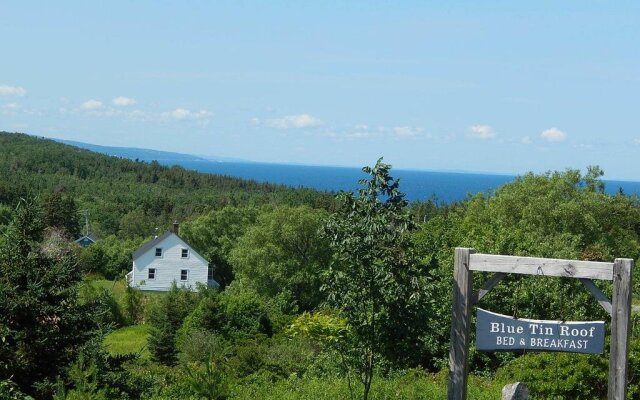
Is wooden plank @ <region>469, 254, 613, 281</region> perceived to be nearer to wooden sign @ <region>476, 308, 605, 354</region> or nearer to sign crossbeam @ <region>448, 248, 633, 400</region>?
sign crossbeam @ <region>448, 248, 633, 400</region>

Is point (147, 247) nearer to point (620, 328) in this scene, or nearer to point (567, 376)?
point (567, 376)

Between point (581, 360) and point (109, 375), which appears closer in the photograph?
point (109, 375)

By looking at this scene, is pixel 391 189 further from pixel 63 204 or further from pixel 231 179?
pixel 231 179

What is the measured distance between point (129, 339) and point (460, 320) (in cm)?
3125

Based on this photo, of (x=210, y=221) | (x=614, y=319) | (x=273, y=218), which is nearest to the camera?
(x=614, y=319)

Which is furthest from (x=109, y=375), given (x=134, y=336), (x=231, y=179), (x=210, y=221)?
(x=231, y=179)

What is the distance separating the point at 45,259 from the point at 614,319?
25.2ft

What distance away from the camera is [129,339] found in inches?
1506

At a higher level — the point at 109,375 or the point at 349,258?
the point at 349,258

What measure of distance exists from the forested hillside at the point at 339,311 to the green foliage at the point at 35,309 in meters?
0.02

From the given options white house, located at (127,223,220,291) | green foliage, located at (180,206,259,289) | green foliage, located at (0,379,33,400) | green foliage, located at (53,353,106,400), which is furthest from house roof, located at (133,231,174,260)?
green foliage, located at (53,353,106,400)

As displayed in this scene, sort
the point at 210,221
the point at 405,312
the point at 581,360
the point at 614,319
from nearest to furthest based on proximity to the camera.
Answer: the point at 614,319, the point at 405,312, the point at 581,360, the point at 210,221

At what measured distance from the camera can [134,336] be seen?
129 feet

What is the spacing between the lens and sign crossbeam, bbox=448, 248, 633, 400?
353 inches
